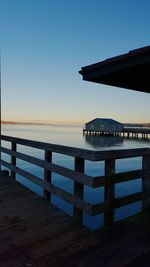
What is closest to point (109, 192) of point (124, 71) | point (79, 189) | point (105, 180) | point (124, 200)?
point (105, 180)

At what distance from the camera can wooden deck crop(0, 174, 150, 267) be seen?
3.07 metres

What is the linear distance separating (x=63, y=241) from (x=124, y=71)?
308 cm

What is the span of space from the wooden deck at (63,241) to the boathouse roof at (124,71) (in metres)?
2.61

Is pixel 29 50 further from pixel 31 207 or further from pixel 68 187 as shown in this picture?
pixel 31 207

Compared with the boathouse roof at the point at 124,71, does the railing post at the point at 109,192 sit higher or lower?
lower

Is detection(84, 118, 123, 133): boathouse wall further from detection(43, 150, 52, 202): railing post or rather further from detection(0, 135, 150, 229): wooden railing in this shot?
detection(0, 135, 150, 229): wooden railing

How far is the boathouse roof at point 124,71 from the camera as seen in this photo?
4.01 metres

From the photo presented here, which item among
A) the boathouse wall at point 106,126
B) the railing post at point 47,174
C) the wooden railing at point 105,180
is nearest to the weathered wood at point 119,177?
the wooden railing at point 105,180

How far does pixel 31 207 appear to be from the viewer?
5.05 meters

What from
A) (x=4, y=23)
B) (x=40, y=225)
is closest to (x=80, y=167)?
(x=40, y=225)

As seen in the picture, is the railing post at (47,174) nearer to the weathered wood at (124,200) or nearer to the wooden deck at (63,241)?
the wooden deck at (63,241)

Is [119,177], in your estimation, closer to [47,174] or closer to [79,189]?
[79,189]

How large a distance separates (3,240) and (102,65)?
3254mm

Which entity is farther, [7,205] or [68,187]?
[68,187]
